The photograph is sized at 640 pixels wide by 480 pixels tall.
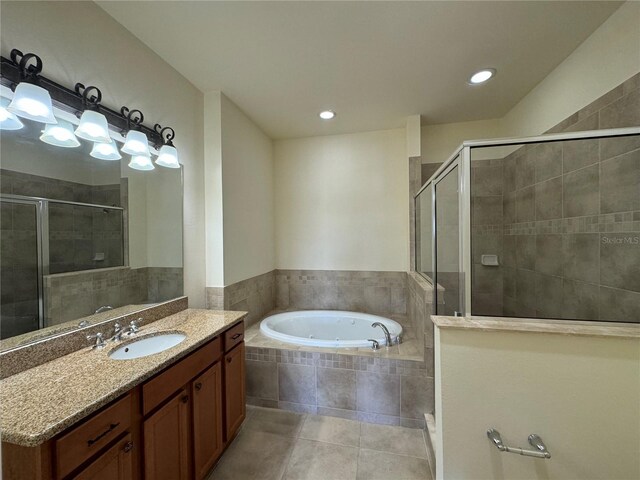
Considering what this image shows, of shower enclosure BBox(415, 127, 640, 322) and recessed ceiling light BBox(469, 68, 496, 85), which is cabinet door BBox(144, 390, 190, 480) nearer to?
shower enclosure BBox(415, 127, 640, 322)

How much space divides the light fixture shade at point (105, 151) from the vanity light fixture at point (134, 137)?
61 millimetres

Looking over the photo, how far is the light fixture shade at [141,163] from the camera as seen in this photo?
162 centimetres

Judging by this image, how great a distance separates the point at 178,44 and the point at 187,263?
1523 mm

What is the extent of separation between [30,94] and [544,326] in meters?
2.50

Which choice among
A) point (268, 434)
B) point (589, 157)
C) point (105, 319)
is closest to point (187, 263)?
point (105, 319)

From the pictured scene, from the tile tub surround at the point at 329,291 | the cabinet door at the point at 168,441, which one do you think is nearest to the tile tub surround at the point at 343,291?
the tile tub surround at the point at 329,291

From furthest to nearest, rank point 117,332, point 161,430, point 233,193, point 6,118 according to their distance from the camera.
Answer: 1. point 233,193
2. point 117,332
3. point 161,430
4. point 6,118

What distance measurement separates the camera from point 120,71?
60.1 inches

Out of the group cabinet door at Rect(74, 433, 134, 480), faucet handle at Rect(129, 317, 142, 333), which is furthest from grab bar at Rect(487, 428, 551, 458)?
faucet handle at Rect(129, 317, 142, 333)

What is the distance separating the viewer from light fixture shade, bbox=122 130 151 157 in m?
1.54

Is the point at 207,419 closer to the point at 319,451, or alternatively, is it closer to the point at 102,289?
the point at 319,451

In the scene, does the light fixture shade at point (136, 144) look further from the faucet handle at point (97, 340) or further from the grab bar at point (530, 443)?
the grab bar at point (530, 443)

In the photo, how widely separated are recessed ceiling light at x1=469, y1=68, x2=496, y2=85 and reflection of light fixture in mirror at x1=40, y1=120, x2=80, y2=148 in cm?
266

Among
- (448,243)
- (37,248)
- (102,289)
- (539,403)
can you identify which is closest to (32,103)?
(37,248)
